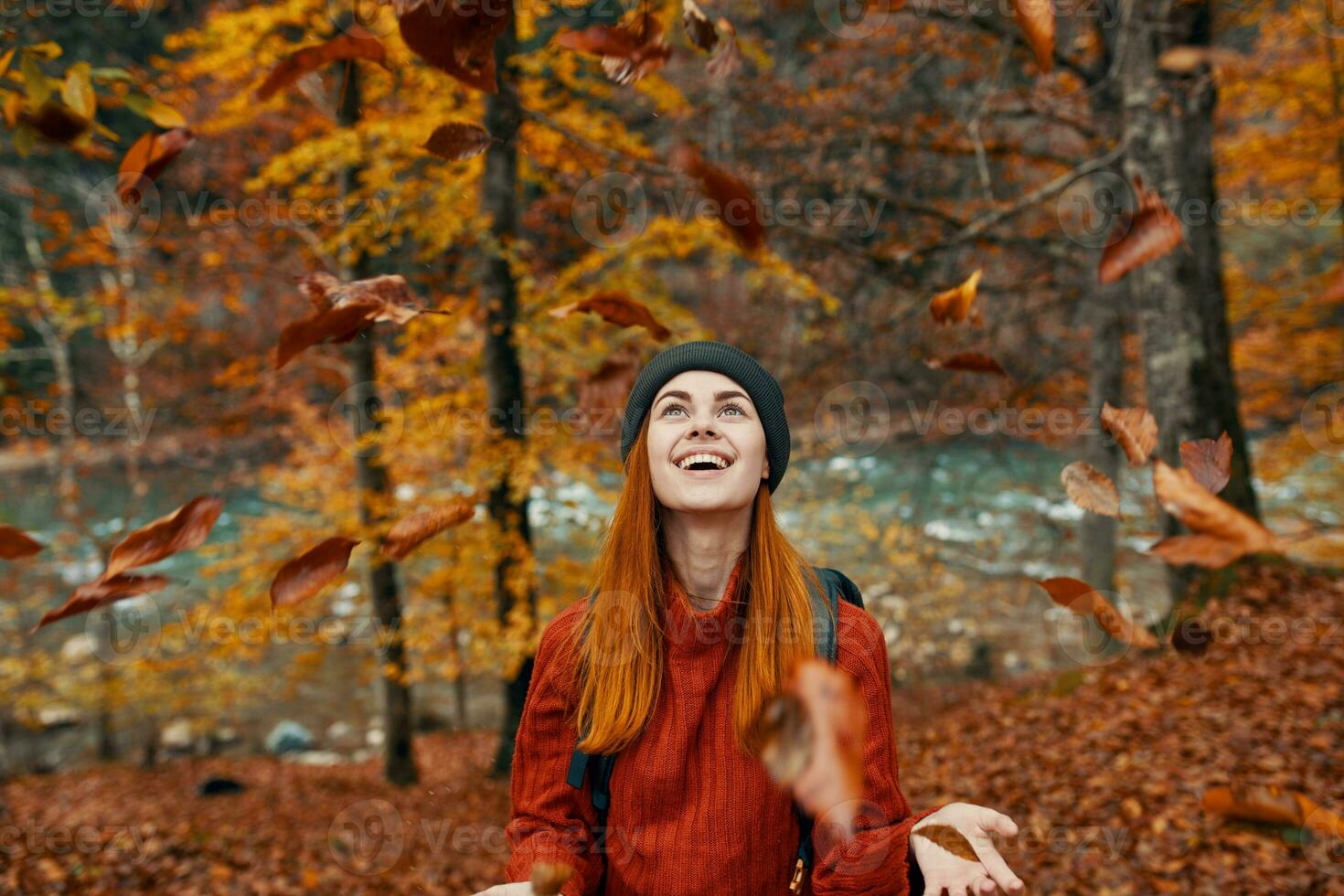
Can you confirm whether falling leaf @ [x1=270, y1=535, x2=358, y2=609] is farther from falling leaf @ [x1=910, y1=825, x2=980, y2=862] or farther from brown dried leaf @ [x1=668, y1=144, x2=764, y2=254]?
falling leaf @ [x1=910, y1=825, x2=980, y2=862]

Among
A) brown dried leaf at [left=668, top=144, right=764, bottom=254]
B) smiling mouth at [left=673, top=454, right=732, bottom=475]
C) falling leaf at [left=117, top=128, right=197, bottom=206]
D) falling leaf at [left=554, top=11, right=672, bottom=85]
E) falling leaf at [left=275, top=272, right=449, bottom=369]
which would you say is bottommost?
smiling mouth at [left=673, top=454, right=732, bottom=475]

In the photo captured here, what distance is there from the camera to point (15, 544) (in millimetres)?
1749

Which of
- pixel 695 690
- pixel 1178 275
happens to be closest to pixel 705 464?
pixel 695 690

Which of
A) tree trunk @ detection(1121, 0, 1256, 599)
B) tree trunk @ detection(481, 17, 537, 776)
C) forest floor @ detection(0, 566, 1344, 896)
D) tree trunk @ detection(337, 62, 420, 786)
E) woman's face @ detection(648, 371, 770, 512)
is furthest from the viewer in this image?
tree trunk @ detection(337, 62, 420, 786)

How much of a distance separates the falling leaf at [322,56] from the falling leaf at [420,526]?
0.94 m

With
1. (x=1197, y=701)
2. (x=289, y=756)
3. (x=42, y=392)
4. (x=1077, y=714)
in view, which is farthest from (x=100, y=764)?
(x=1197, y=701)

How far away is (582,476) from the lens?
7301mm

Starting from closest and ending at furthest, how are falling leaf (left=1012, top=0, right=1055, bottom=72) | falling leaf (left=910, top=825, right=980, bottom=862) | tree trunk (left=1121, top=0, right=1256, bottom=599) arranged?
falling leaf (left=1012, top=0, right=1055, bottom=72) → falling leaf (left=910, top=825, right=980, bottom=862) → tree trunk (left=1121, top=0, right=1256, bottom=599)

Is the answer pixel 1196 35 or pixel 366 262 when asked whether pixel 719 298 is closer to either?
pixel 366 262

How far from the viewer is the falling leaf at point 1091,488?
161 cm

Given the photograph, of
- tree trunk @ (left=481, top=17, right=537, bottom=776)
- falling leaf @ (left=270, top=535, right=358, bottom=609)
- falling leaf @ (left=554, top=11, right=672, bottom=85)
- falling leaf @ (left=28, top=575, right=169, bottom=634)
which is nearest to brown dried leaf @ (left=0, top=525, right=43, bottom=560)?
falling leaf @ (left=28, top=575, right=169, bottom=634)

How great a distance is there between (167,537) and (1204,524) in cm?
181

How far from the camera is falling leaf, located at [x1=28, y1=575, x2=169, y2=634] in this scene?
1516 millimetres

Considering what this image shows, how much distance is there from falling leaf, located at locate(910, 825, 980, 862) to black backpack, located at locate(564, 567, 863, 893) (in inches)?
10.2
